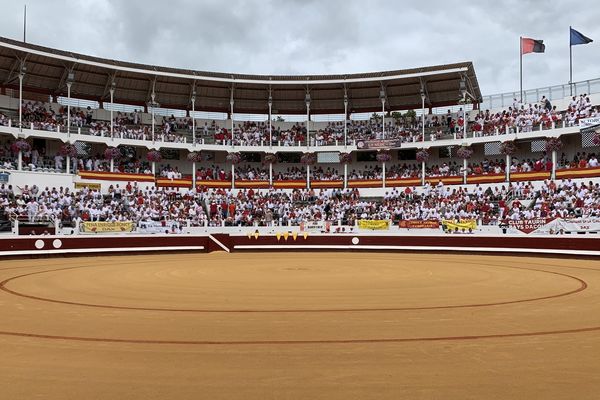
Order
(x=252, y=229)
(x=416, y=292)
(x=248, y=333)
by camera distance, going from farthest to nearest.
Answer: (x=252, y=229) < (x=416, y=292) < (x=248, y=333)

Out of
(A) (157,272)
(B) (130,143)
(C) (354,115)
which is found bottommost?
(A) (157,272)

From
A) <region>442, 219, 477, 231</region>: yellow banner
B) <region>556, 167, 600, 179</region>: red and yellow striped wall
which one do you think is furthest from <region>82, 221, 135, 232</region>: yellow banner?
<region>556, 167, 600, 179</region>: red and yellow striped wall

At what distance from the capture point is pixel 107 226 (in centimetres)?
3173

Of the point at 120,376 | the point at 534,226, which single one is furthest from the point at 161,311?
the point at 534,226

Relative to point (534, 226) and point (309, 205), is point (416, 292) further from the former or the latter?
point (309, 205)

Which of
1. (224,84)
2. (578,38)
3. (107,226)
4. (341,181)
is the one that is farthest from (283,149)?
(578,38)

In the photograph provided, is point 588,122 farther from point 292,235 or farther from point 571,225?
point 292,235

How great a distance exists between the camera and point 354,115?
191 feet

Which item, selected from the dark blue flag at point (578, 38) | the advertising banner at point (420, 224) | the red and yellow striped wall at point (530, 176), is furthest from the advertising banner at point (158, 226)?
the dark blue flag at point (578, 38)

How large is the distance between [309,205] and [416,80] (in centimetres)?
1708

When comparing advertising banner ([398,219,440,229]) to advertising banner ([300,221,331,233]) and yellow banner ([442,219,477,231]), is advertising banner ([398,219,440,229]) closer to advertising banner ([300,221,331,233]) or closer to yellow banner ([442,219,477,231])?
yellow banner ([442,219,477,231])

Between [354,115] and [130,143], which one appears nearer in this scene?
[130,143]

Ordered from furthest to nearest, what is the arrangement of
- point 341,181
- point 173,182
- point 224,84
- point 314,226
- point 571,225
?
1. point 341,181
2. point 224,84
3. point 173,182
4. point 314,226
5. point 571,225

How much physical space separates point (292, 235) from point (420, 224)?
28.2ft
